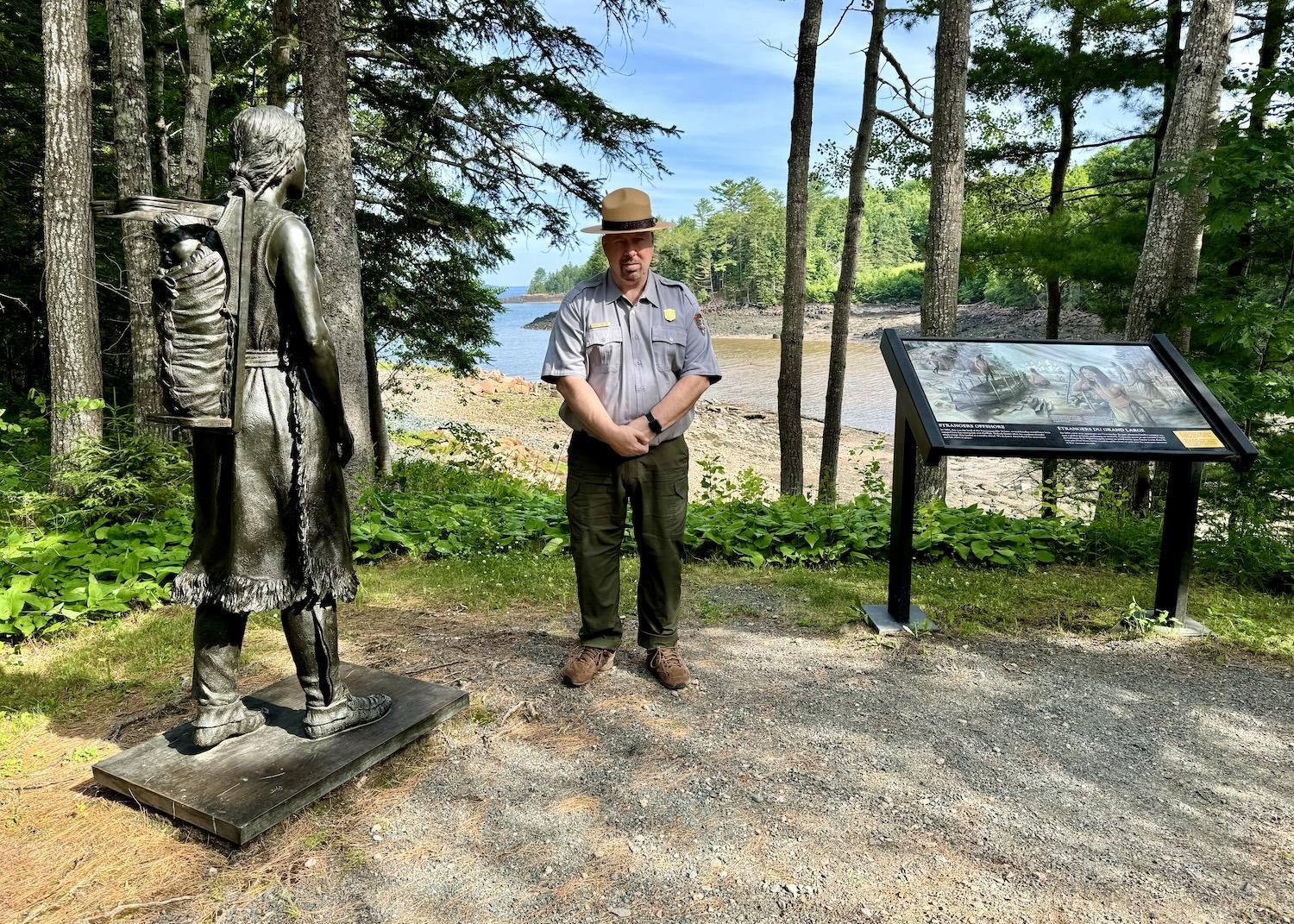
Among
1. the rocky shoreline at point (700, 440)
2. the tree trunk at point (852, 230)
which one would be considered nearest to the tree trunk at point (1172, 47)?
the tree trunk at point (852, 230)

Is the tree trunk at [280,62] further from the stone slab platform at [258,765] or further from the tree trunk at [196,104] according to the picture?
the stone slab platform at [258,765]

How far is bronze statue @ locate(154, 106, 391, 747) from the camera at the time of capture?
2369mm

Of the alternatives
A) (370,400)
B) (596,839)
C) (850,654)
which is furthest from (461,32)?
(596,839)

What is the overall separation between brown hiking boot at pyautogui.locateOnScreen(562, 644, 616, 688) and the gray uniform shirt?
107 centimetres

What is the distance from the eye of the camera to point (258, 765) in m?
2.63

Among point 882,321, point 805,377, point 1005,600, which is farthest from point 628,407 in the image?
point 882,321

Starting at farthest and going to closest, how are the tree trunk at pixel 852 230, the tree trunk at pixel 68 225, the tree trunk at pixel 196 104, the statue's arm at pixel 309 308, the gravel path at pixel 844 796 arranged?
1. the tree trunk at pixel 852 230
2. the tree trunk at pixel 196 104
3. the tree trunk at pixel 68 225
4. the statue's arm at pixel 309 308
5. the gravel path at pixel 844 796

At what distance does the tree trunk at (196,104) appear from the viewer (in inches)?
292

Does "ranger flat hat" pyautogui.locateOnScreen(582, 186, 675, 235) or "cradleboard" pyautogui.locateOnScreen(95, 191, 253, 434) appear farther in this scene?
"ranger flat hat" pyautogui.locateOnScreen(582, 186, 675, 235)

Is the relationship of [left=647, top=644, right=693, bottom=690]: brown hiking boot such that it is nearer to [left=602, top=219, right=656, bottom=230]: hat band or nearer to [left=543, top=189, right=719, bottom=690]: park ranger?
[left=543, top=189, right=719, bottom=690]: park ranger

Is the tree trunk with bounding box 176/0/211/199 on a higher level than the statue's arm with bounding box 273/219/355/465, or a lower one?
higher

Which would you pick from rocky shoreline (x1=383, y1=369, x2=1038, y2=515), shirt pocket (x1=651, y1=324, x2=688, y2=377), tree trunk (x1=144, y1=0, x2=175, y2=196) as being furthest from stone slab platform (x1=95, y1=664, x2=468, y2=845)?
tree trunk (x1=144, y1=0, x2=175, y2=196)

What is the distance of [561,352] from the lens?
3371 mm

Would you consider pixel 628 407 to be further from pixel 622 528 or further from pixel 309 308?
pixel 309 308
